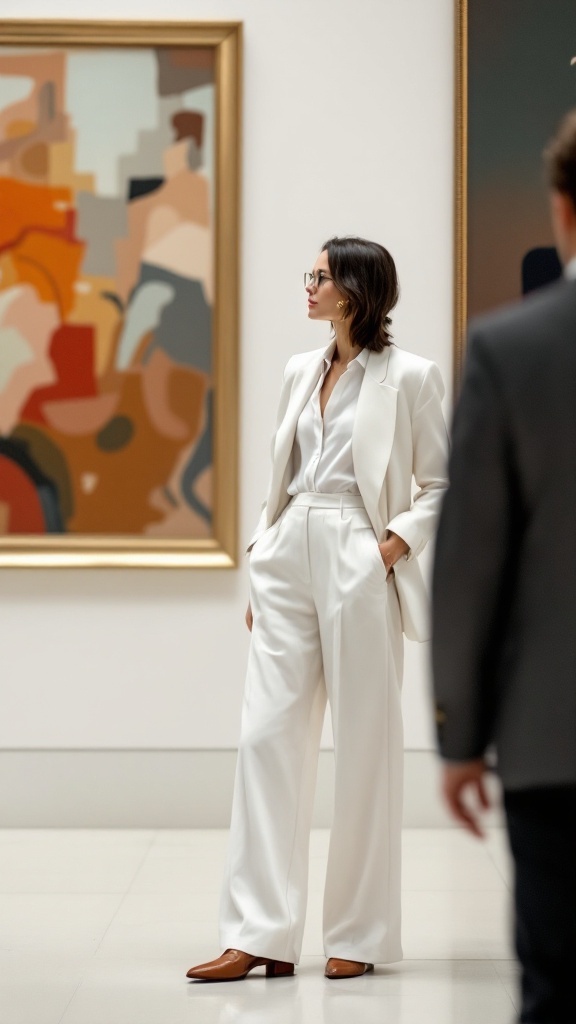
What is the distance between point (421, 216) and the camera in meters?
5.14

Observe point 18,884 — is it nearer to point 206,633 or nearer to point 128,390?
point 206,633

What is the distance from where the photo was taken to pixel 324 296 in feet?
11.7

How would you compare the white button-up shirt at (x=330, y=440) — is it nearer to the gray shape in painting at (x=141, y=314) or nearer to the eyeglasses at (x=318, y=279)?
the eyeglasses at (x=318, y=279)

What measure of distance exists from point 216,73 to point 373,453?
2279 millimetres

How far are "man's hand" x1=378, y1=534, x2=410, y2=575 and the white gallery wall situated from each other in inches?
68.1

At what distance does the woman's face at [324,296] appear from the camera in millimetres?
3561

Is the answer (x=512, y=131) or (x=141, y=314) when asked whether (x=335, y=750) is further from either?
(x=512, y=131)

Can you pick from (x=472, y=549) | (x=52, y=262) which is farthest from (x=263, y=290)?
(x=472, y=549)

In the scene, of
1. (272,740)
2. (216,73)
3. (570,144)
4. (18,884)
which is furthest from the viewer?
(216,73)

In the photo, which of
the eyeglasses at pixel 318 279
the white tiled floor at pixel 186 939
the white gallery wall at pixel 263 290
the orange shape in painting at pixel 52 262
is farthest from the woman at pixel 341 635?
the orange shape in painting at pixel 52 262

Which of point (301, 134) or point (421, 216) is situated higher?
point (301, 134)

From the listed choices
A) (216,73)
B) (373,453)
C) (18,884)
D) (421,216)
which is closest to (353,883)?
(373,453)

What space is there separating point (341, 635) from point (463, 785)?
176 centimetres

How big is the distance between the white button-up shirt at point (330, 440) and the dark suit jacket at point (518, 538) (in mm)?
1876
